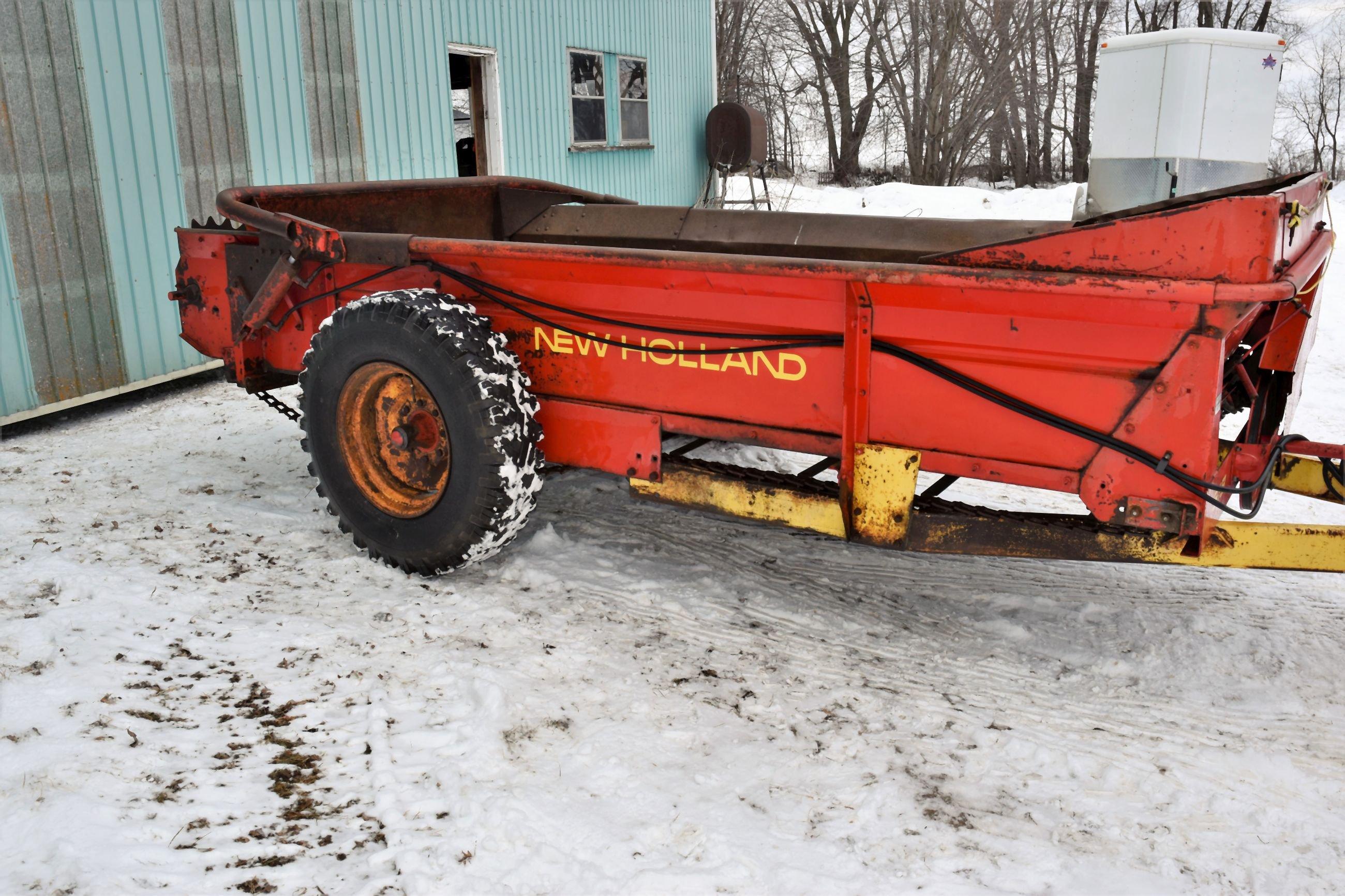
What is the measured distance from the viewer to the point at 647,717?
2996 millimetres

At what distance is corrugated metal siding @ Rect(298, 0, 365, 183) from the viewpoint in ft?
25.1

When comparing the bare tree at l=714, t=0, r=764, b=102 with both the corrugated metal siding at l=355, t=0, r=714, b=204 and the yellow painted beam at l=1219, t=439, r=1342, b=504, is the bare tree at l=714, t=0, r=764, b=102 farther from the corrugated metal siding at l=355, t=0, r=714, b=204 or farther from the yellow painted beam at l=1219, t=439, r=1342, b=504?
the yellow painted beam at l=1219, t=439, r=1342, b=504

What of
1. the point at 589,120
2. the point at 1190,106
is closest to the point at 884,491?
the point at 589,120

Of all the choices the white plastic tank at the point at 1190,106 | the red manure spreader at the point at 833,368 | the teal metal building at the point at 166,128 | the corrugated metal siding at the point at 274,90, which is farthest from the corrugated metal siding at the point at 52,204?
the white plastic tank at the point at 1190,106

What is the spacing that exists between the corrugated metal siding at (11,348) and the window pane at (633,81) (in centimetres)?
806

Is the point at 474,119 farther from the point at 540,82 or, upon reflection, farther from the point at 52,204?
the point at 52,204

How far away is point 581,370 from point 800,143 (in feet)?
77.4

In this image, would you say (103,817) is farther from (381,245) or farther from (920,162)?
(920,162)

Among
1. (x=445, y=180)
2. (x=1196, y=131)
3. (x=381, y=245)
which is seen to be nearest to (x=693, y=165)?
(x=1196, y=131)

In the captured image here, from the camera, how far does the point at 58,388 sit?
6.10 metres

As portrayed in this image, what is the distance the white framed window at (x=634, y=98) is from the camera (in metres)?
12.5

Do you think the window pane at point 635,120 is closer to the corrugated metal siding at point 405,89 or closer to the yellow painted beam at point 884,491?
the corrugated metal siding at point 405,89

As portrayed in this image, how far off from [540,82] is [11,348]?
20.5 ft

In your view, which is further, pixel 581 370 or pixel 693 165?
pixel 693 165
